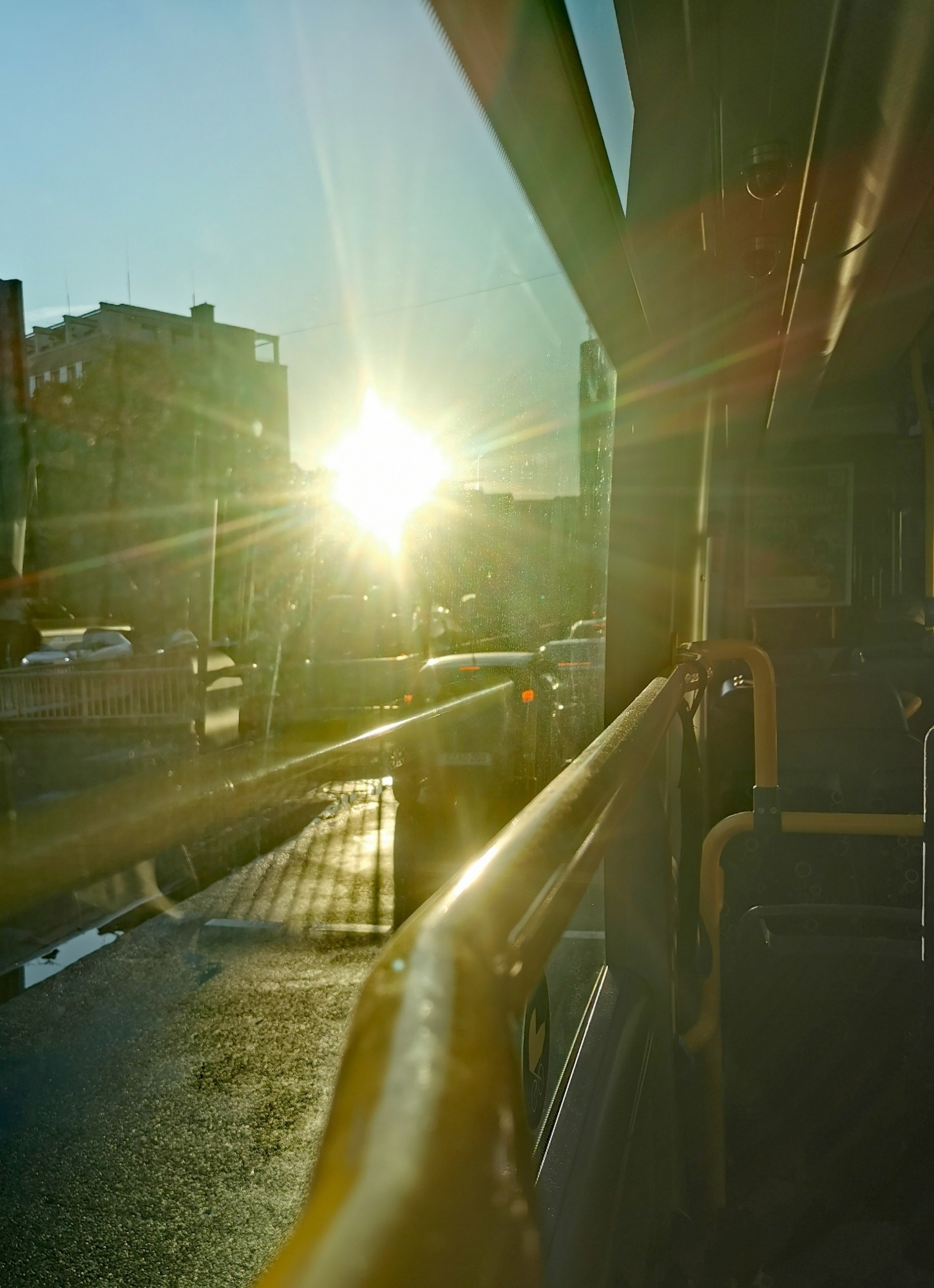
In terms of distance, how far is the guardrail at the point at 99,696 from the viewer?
8.24 metres

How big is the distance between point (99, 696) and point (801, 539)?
6.75 m

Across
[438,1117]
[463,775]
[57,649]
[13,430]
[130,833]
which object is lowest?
[463,775]

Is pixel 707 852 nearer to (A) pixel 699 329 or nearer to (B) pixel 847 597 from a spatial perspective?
(A) pixel 699 329

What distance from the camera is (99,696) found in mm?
10445

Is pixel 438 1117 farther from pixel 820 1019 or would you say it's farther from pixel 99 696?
pixel 99 696

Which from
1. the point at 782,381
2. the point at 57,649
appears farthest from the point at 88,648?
the point at 782,381

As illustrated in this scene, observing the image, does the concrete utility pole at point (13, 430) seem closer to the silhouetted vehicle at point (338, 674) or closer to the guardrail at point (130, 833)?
the guardrail at point (130, 833)

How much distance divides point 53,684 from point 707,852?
26.4ft

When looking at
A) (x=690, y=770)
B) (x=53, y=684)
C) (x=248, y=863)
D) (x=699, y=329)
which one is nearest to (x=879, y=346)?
(x=699, y=329)

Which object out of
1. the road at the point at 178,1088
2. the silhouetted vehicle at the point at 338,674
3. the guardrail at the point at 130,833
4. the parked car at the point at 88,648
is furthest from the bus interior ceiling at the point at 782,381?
the parked car at the point at 88,648

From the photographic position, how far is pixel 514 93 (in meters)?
1.85

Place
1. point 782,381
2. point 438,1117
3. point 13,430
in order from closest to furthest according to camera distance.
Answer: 1. point 438,1117
2. point 13,430
3. point 782,381

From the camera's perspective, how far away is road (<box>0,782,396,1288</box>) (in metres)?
2.86

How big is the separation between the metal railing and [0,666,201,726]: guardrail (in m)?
6.82
